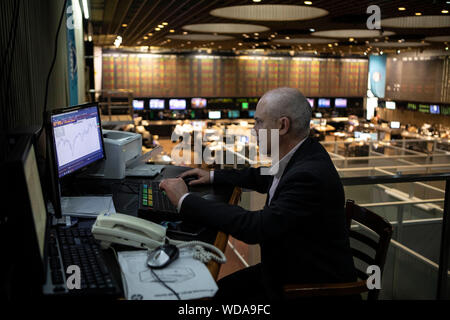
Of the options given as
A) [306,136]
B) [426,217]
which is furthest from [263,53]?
[306,136]

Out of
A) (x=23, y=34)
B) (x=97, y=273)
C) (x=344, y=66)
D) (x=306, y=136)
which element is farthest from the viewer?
(x=344, y=66)

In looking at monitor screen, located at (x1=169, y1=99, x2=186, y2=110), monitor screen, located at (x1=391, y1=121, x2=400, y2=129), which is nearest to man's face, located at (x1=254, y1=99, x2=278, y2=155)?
monitor screen, located at (x1=169, y1=99, x2=186, y2=110)

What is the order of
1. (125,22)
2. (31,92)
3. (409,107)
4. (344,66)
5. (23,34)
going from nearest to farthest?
(23,34) → (31,92) → (125,22) → (409,107) → (344,66)

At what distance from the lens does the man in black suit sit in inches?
55.8

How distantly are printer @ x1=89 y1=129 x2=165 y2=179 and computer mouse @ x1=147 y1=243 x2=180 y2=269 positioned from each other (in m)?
1.06

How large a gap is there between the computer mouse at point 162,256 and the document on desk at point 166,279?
13 millimetres

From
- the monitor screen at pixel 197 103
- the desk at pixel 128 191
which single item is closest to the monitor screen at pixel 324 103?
the monitor screen at pixel 197 103

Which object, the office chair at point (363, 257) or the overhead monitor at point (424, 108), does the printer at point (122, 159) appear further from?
the overhead monitor at point (424, 108)

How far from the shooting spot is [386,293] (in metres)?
2.88

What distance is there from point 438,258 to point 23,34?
8.64 ft

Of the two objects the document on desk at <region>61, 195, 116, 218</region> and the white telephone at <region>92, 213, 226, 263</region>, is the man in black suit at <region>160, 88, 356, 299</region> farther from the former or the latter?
the document on desk at <region>61, 195, 116, 218</region>

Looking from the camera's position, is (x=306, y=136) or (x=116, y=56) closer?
(x=306, y=136)

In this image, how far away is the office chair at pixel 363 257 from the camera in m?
1.44
